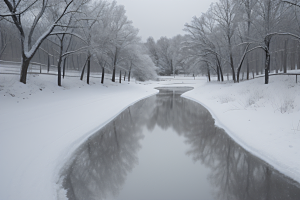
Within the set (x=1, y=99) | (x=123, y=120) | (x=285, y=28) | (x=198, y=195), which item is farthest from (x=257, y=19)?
(x=1, y=99)

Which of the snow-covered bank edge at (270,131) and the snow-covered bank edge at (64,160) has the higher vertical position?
the snow-covered bank edge at (270,131)

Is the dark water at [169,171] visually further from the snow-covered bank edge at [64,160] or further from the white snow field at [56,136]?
the white snow field at [56,136]

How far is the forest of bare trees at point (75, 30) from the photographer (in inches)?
664

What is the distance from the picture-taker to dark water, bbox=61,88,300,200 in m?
4.68

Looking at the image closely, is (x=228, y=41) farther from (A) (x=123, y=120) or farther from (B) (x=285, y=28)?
(A) (x=123, y=120)

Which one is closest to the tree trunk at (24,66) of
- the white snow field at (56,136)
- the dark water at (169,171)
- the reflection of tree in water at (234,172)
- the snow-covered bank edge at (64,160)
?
the white snow field at (56,136)

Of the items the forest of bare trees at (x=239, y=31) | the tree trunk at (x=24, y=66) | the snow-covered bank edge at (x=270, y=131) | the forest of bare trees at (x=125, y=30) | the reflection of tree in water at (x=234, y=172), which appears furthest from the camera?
the forest of bare trees at (x=239, y=31)

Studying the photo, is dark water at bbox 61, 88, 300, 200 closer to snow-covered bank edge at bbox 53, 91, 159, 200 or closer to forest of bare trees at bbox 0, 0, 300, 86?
snow-covered bank edge at bbox 53, 91, 159, 200

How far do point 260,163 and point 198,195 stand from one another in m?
2.63

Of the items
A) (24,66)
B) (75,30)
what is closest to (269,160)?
(24,66)

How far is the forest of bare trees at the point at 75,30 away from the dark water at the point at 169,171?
12.7 meters

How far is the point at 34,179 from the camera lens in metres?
4.93

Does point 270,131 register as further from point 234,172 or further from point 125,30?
point 125,30

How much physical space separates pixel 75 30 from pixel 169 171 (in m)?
23.9
